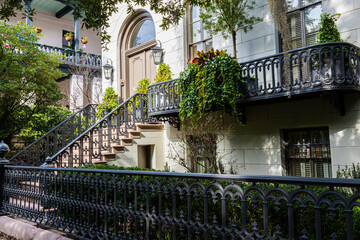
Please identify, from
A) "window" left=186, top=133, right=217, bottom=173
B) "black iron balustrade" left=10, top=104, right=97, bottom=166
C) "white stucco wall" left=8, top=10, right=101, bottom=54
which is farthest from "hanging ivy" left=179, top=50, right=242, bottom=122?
"white stucco wall" left=8, top=10, right=101, bottom=54

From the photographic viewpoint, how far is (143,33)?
13.5 meters

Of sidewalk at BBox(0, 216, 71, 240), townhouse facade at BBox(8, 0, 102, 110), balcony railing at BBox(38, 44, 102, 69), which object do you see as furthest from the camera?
balcony railing at BBox(38, 44, 102, 69)

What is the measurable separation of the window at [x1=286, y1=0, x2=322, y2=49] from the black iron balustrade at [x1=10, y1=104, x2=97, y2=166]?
8.30m

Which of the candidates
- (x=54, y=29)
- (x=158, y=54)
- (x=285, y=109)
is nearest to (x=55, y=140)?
(x=158, y=54)

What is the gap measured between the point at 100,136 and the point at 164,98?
2317 millimetres

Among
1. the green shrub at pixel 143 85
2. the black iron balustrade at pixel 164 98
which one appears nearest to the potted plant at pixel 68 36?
the green shrub at pixel 143 85

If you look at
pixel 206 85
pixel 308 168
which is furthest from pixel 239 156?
pixel 206 85

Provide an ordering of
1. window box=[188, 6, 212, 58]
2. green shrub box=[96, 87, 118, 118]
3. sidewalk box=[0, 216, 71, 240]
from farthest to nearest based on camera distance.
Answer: green shrub box=[96, 87, 118, 118]
window box=[188, 6, 212, 58]
sidewalk box=[0, 216, 71, 240]

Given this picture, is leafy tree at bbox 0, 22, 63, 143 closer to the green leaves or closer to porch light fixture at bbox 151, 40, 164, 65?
porch light fixture at bbox 151, 40, 164, 65

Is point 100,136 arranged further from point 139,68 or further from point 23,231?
point 139,68

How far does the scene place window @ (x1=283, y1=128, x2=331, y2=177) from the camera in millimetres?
7688

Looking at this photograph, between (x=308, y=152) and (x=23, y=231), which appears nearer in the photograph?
(x=23, y=231)

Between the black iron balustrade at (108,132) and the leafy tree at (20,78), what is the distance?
298 centimetres

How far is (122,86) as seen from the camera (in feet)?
46.0
